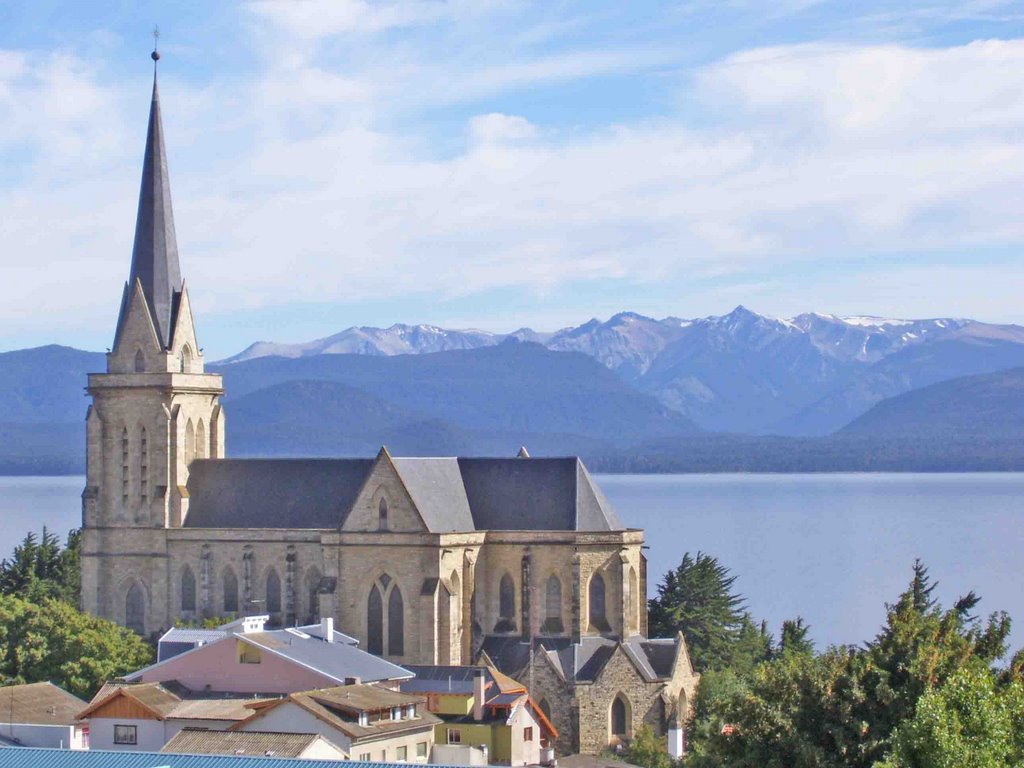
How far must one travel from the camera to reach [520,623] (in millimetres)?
85562

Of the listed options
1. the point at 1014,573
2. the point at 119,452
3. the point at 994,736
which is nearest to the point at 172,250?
the point at 119,452

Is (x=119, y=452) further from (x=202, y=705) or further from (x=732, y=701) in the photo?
(x=732, y=701)

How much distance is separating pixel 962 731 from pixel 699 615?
52.8m

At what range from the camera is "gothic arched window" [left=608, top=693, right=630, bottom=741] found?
80625 millimetres

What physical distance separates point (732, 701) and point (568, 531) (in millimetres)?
38753

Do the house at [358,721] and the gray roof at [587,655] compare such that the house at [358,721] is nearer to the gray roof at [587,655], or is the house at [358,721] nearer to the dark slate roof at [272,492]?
the gray roof at [587,655]

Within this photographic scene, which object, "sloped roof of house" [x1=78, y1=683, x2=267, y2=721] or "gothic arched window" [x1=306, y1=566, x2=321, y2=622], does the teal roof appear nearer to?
"sloped roof of house" [x1=78, y1=683, x2=267, y2=721]

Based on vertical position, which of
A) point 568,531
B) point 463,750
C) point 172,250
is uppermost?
point 172,250

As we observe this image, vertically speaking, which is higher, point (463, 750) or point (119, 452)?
point (119, 452)

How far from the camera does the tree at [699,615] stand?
→ 91.9 metres

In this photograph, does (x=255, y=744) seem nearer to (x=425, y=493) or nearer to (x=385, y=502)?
(x=385, y=502)

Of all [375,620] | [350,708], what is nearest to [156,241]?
[375,620]

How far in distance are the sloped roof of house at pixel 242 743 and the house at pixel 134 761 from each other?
772 centimetres

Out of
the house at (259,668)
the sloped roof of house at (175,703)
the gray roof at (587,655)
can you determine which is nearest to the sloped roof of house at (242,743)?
the sloped roof of house at (175,703)
